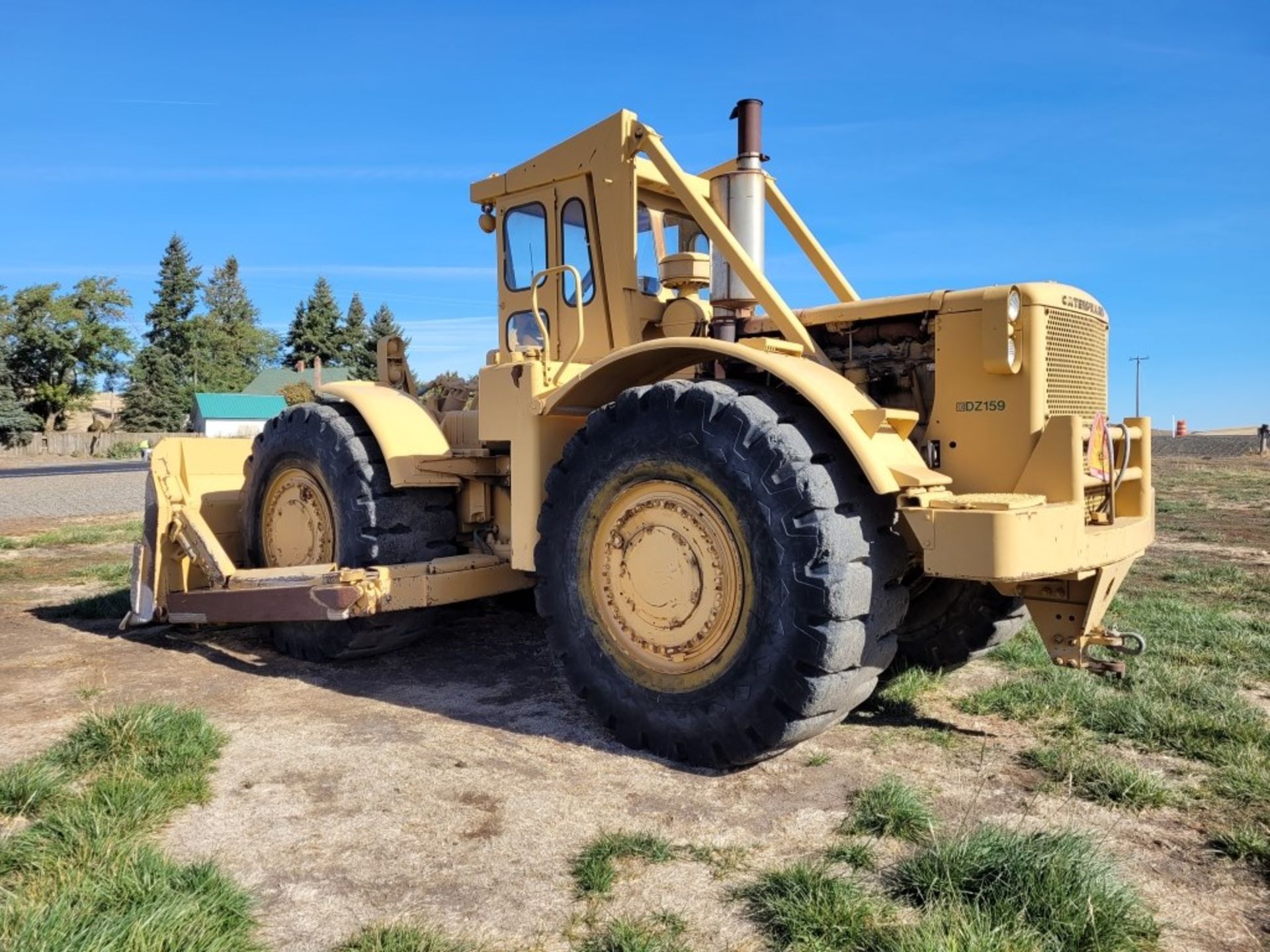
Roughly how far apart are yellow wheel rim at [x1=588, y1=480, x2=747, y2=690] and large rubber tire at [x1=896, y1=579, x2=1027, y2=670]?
138 centimetres

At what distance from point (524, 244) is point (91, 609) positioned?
15.4ft

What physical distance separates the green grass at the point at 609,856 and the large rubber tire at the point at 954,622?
86.0 inches

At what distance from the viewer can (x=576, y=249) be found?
5.50 m

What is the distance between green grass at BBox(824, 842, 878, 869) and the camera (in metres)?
2.97

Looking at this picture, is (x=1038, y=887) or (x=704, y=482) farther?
(x=704, y=482)

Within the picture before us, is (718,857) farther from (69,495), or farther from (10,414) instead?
(10,414)

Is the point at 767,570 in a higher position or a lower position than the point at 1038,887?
higher

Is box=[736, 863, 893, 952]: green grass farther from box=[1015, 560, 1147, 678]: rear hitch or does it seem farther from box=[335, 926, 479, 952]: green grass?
box=[1015, 560, 1147, 678]: rear hitch

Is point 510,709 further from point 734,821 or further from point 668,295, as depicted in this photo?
point 668,295

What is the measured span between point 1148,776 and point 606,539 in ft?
7.88

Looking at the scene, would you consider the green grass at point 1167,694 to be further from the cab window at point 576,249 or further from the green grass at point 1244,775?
the cab window at point 576,249

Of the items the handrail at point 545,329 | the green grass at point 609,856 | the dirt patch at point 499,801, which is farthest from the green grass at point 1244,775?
the handrail at point 545,329

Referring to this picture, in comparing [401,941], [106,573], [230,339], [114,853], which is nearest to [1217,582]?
[401,941]

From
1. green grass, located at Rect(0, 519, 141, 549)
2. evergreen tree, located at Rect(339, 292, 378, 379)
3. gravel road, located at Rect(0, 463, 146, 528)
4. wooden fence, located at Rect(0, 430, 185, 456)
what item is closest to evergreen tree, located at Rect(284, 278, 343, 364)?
evergreen tree, located at Rect(339, 292, 378, 379)
